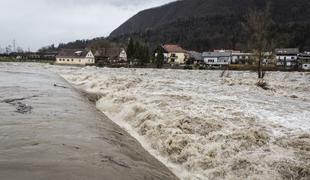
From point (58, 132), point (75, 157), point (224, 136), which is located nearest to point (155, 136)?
point (224, 136)

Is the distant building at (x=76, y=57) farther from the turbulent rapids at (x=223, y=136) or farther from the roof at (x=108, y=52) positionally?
the turbulent rapids at (x=223, y=136)

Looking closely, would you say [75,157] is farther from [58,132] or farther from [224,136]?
[224,136]

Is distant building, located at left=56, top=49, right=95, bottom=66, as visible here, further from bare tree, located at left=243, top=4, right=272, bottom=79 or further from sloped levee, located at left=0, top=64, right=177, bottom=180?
sloped levee, located at left=0, top=64, right=177, bottom=180

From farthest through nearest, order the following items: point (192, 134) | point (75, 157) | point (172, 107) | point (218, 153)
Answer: point (172, 107), point (192, 134), point (218, 153), point (75, 157)

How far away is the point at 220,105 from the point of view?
16.2 metres

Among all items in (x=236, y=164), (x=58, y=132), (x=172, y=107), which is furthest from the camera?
(x=172, y=107)

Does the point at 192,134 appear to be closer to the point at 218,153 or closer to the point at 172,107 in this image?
the point at 218,153

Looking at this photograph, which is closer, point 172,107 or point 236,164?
point 236,164

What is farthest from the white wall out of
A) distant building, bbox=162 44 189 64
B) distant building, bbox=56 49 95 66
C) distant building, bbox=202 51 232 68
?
distant building, bbox=202 51 232 68

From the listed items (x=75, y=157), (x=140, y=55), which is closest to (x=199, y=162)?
(x=75, y=157)

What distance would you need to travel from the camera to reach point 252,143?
9.62 meters

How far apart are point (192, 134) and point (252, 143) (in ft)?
6.61

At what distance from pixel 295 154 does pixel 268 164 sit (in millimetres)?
965

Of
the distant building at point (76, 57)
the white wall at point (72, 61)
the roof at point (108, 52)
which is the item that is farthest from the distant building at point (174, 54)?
the white wall at point (72, 61)
